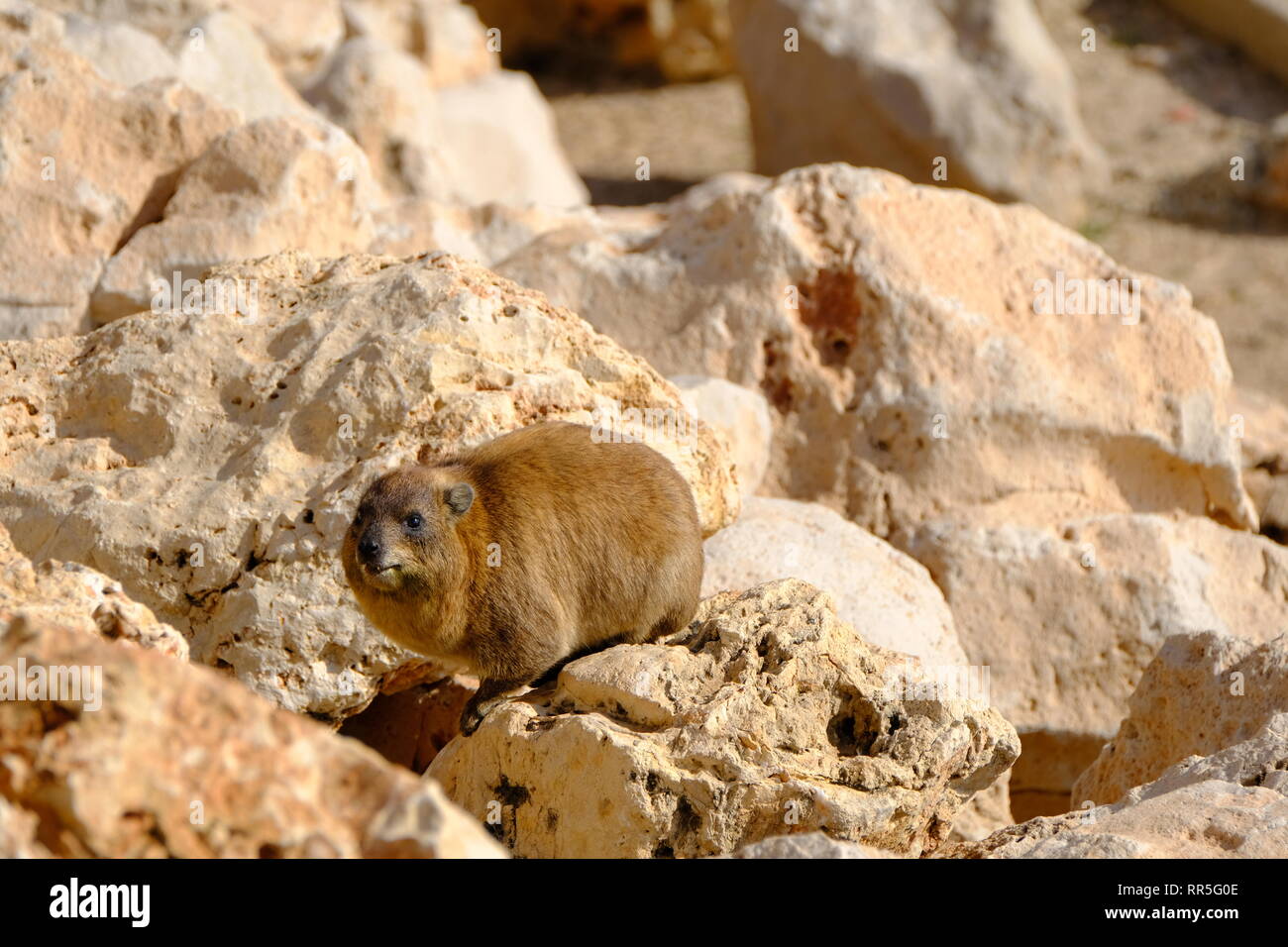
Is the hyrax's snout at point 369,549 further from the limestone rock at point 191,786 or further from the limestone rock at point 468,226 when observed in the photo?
the limestone rock at point 468,226

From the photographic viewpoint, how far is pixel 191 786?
112 inches

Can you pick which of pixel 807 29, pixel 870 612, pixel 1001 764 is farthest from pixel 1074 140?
pixel 1001 764

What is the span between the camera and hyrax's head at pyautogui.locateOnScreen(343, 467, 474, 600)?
4949 mm

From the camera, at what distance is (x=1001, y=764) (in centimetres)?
497

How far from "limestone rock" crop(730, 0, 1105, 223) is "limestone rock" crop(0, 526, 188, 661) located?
1168 centimetres

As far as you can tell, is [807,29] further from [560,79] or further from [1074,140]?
[560,79]

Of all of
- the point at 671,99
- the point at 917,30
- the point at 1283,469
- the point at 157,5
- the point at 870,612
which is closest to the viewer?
the point at 870,612

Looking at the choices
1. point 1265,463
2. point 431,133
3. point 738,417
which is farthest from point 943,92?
point 738,417

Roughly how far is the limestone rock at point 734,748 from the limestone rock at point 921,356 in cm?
Answer: 271

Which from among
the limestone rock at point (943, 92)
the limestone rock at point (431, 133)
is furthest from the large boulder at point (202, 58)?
the limestone rock at point (943, 92)

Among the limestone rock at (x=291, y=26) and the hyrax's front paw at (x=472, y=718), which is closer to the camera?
the hyrax's front paw at (x=472, y=718)

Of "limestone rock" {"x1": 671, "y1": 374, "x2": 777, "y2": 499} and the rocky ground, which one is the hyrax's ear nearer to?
the rocky ground

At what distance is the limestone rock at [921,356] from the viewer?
762cm
